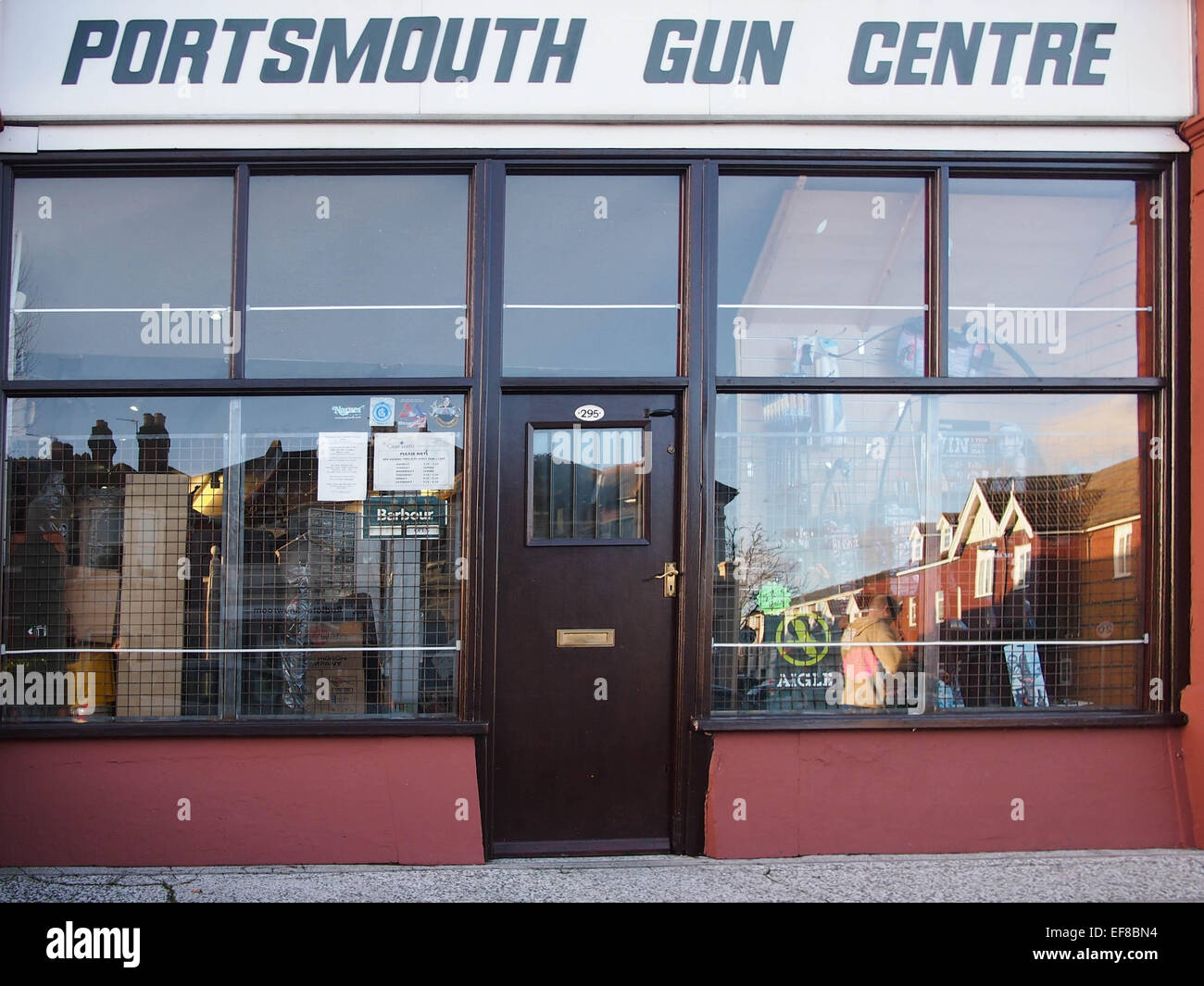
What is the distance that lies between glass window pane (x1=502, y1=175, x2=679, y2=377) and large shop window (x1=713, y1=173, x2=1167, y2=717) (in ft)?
1.09

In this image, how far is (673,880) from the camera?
561cm

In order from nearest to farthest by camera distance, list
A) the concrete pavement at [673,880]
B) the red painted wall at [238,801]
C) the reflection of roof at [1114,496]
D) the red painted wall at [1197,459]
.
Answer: the concrete pavement at [673,880] → the red painted wall at [238,801] → the red painted wall at [1197,459] → the reflection of roof at [1114,496]

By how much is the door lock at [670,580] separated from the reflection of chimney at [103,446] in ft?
9.58

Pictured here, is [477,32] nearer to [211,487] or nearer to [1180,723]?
[211,487]

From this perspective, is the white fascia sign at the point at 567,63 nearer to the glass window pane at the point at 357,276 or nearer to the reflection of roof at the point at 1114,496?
the glass window pane at the point at 357,276

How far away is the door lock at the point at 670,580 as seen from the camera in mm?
6148

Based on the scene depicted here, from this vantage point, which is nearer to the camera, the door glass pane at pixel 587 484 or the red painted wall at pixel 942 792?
the red painted wall at pixel 942 792

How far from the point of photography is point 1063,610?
20.5ft

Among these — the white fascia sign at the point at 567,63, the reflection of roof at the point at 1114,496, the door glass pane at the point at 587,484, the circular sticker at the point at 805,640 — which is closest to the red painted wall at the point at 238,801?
the door glass pane at the point at 587,484

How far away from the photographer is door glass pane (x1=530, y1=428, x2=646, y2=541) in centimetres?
620

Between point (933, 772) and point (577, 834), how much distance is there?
1830mm

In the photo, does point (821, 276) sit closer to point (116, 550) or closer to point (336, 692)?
point (336, 692)

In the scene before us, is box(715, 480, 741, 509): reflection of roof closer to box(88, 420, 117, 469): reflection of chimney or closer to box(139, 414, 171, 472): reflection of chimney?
box(139, 414, 171, 472): reflection of chimney

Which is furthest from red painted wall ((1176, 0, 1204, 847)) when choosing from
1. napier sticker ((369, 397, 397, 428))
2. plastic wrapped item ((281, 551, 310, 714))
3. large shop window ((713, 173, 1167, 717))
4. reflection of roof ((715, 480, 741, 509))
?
plastic wrapped item ((281, 551, 310, 714))
